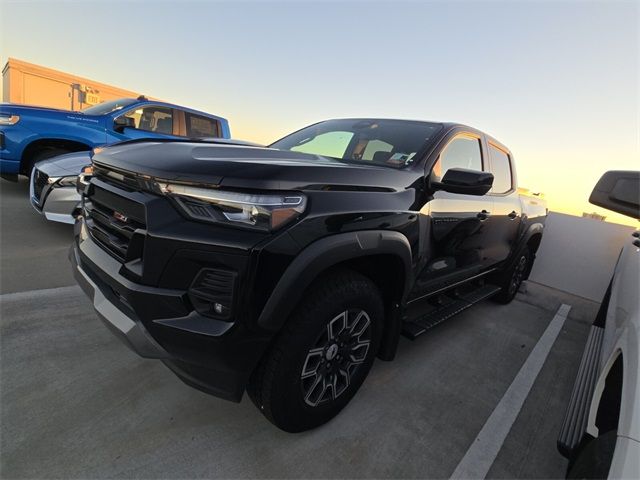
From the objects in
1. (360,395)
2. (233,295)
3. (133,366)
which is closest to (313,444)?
(360,395)

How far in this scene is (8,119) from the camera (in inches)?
212

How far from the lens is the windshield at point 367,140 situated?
2.48 meters

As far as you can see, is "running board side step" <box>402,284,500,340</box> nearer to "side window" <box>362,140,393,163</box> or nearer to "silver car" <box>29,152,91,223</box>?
"side window" <box>362,140,393,163</box>

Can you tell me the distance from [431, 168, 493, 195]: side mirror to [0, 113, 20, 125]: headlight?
6.38 metres

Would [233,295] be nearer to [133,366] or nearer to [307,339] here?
[307,339]

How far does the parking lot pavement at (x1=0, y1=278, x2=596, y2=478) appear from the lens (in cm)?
171

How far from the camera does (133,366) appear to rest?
7.49ft

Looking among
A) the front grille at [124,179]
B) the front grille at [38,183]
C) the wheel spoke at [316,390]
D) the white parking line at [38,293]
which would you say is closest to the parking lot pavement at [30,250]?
the white parking line at [38,293]

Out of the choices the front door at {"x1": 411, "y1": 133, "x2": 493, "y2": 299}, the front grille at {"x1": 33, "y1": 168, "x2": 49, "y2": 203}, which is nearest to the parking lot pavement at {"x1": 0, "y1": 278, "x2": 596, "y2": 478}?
the front door at {"x1": 411, "y1": 133, "x2": 493, "y2": 299}

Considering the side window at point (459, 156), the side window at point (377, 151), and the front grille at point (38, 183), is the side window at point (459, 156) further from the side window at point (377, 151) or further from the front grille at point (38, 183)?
the front grille at point (38, 183)

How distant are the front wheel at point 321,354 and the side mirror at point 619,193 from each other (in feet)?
3.71

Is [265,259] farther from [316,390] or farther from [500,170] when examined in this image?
[500,170]

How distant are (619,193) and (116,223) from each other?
2.27 meters

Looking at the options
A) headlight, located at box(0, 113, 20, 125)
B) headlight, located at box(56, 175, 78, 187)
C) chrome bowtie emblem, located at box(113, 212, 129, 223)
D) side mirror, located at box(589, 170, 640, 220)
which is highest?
side mirror, located at box(589, 170, 640, 220)
